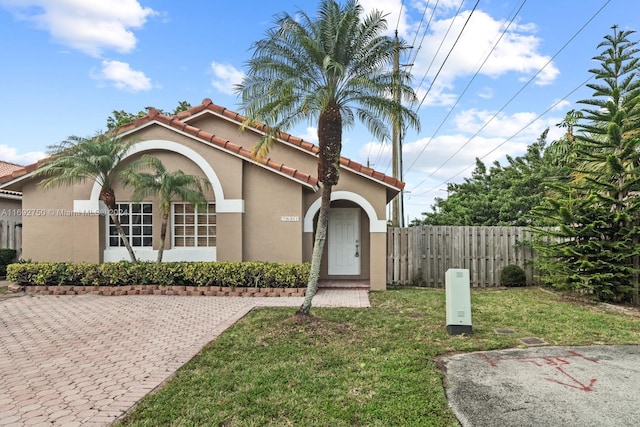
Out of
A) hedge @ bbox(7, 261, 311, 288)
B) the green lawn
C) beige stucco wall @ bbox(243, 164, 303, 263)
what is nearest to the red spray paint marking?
the green lawn

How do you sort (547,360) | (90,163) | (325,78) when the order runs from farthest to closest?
(90,163) < (325,78) < (547,360)

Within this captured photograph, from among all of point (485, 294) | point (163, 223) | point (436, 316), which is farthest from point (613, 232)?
point (163, 223)

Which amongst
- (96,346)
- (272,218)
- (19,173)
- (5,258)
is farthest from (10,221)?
(96,346)

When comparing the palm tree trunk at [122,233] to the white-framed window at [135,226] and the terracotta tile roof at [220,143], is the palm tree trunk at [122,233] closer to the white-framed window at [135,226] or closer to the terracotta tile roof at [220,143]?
the white-framed window at [135,226]

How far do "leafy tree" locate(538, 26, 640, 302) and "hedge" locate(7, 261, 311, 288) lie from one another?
713 cm

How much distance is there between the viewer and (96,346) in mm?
6551

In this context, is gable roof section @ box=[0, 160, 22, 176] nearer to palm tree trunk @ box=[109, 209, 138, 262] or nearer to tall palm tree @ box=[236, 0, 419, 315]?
palm tree trunk @ box=[109, 209, 138, 262]

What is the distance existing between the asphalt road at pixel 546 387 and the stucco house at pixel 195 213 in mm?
6998

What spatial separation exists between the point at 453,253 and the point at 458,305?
24.2ft

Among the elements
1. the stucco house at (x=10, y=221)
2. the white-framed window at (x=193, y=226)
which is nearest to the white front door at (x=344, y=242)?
the white-framed window at (x=193, y=226)

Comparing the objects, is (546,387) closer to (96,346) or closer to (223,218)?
(96,346)

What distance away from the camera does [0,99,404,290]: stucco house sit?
12.3 meters

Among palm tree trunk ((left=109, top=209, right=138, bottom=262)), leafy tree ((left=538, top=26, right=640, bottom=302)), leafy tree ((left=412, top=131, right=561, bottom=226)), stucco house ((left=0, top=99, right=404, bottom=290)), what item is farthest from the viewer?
leafy tree ((left=412, top=131, right=561, bottom=226))

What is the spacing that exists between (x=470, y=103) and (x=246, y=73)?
10483 millimetres
